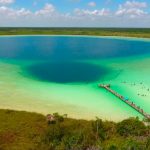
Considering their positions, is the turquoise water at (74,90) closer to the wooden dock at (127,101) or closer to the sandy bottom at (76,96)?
the sandy bottom at (76,96)

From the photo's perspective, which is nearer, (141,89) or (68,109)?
(68,109)

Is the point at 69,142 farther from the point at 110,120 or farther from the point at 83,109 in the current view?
the point at 83,109

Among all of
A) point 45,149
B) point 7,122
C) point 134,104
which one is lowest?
point 45,149

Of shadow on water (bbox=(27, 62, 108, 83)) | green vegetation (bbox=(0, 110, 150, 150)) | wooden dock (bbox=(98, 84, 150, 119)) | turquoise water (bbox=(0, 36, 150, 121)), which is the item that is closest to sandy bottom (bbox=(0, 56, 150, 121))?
turquoise water (bbox=(0, 36, 150, 121))

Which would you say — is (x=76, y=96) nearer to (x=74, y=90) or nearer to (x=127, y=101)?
(x=74, y=90)

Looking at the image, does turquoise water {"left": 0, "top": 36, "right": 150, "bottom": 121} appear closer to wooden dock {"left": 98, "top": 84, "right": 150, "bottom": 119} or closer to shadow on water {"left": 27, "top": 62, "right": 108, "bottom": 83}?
shadow on water {"left": 27, "top": 62, "right": 108, "bottom": 83}

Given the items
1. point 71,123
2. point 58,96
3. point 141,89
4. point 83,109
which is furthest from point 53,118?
point 141,89

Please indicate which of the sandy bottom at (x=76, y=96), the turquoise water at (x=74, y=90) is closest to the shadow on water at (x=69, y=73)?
the turquoise water at (x=74, y=90)
